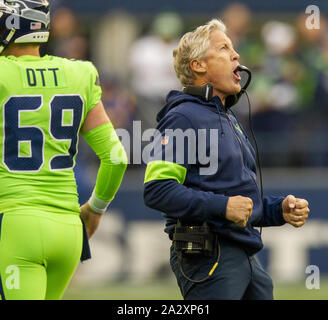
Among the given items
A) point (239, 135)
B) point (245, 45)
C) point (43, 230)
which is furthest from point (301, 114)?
point (43, 230)

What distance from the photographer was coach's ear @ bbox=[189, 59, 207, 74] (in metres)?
5.20

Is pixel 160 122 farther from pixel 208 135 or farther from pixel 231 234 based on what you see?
pixel 231 234

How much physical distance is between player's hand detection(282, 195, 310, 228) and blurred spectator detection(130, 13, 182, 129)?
6929 mm

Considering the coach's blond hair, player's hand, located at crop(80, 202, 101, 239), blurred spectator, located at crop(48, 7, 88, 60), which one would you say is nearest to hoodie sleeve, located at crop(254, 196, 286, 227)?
the coach's blond hair

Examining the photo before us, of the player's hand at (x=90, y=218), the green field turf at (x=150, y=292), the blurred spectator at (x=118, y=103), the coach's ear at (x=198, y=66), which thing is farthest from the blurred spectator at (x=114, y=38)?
the coach's ear at (x=198, y=66)

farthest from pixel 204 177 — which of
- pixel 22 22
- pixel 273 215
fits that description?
pixel 22 22

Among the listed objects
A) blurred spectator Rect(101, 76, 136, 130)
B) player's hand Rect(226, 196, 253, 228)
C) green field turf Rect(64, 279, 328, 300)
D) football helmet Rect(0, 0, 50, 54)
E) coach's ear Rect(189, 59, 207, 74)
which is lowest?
green field turf Rect(64, 279, 328, 300)

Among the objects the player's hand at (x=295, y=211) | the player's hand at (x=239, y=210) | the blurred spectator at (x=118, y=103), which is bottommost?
the blurred spectator at (x=118, y=103)

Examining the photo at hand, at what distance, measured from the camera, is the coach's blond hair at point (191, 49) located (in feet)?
17.1

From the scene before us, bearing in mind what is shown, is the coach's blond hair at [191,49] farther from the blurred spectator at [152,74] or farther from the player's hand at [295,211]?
the blurred spectator at [152,74]

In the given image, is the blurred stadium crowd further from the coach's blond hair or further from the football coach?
the football coach

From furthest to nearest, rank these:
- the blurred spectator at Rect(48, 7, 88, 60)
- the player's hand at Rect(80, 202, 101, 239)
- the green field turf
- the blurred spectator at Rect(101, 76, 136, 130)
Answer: the blurred spectator at Rect(48, 7, 88, 60)
the blurred spectator at Rect(101, 76, 136, 130)
the green field turf
the player's hand at Rect(80, 202, 101, 239)

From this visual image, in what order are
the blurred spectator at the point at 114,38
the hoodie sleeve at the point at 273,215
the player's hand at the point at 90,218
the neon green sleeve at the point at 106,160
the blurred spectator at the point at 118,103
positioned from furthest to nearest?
the blurred spectator at the point at 114,38
the blurred spectator at the point at 118,103
the player's hand at the point at 90,218
the hoodie sleeve at the point at 273,215
the neon green sleeve at the point at 106,160

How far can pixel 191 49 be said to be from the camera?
5.23 m
